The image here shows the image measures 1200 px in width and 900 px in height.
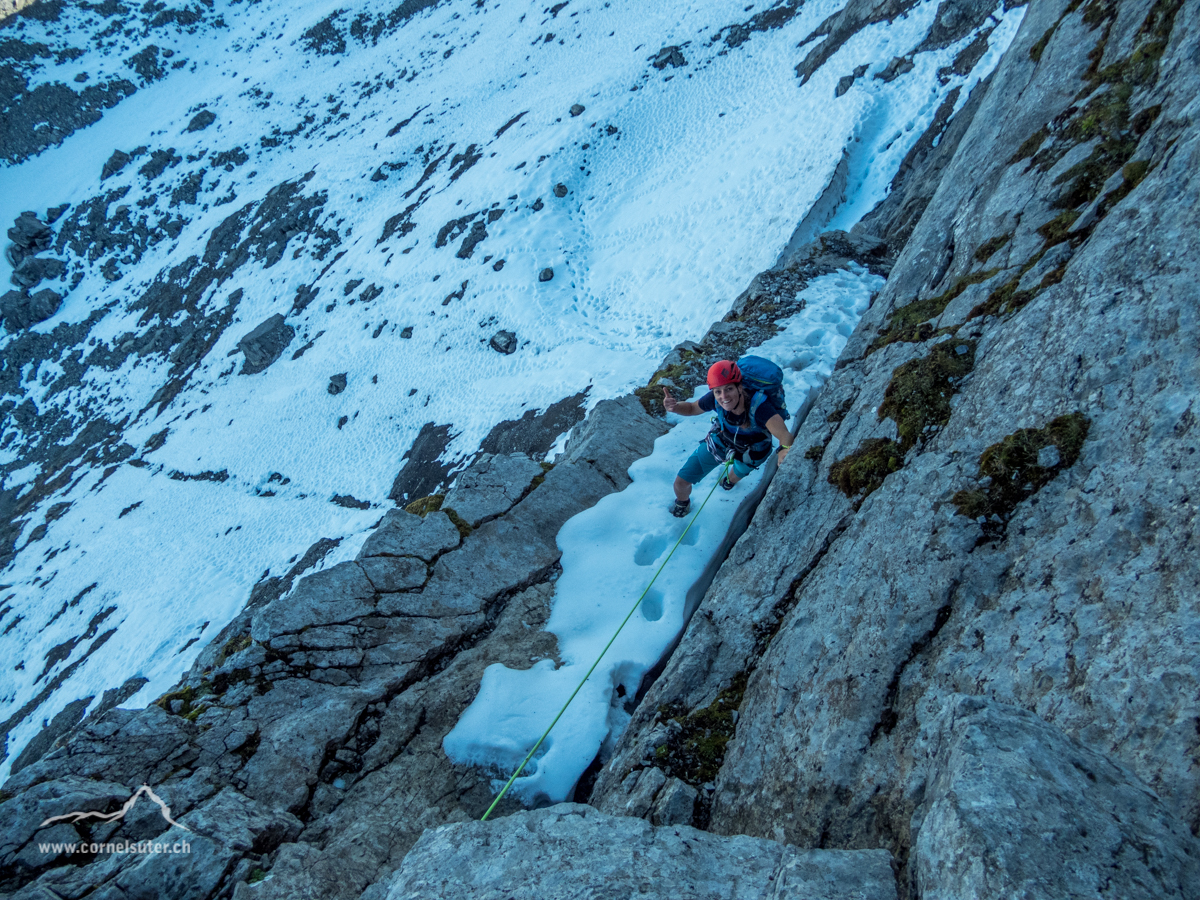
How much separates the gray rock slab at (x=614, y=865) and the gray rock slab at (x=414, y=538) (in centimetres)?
434

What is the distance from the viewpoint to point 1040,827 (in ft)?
7.72

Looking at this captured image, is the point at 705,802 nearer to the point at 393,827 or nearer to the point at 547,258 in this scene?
the point at 393,827

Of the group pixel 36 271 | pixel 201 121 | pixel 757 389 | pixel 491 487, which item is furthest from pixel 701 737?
pixel 201 121

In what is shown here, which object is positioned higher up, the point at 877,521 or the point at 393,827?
the point at 877,521

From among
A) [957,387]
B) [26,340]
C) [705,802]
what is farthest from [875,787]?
[26,340]

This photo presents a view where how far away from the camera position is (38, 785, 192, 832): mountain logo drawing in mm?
4789

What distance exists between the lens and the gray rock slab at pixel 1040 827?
7.23 ft

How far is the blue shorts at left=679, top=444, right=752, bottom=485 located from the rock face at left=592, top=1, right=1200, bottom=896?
109 centimetres

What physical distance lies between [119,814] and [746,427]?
7.24m

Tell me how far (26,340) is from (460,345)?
56.1m

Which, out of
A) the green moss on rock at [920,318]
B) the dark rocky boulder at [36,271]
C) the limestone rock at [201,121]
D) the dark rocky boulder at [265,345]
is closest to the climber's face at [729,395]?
the green moss on rock at [920,318]

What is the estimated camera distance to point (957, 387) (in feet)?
18.0

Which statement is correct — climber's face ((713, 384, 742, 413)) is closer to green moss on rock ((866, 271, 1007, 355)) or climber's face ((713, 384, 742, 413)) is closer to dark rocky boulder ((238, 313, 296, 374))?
green moss on rock ((866, 271, 1007, 355))

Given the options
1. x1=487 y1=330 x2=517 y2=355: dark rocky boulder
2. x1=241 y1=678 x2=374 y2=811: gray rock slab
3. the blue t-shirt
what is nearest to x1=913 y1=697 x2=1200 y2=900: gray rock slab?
the blue t-shirt
